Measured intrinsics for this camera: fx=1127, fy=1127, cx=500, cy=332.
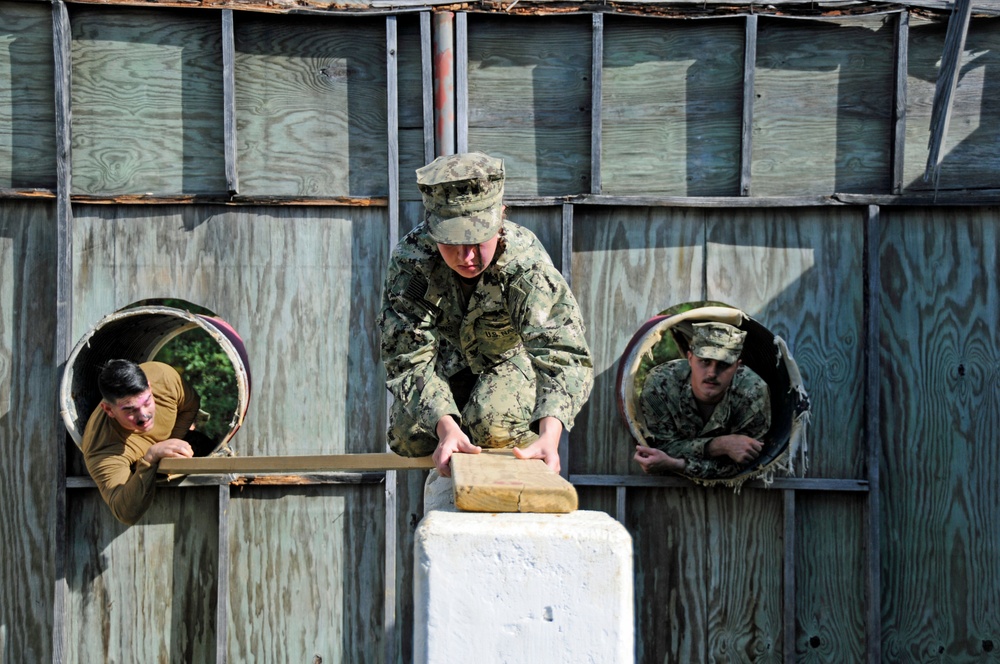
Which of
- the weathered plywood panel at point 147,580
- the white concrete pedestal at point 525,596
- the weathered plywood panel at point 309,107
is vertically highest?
the weathered plywood panel at point 309,107

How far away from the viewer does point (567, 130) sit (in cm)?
565

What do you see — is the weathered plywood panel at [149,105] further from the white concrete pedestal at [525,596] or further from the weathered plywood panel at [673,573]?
the white concrete pedestal at [525,596]

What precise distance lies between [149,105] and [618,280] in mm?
2486

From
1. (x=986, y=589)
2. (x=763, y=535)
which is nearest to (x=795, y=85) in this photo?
(x=763, y=535)

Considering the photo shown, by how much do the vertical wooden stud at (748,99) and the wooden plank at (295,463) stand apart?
2262 mm

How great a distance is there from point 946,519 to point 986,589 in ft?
1.29

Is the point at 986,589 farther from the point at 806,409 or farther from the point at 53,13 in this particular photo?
the point at 53,13

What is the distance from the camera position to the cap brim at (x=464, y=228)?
3.32 meters

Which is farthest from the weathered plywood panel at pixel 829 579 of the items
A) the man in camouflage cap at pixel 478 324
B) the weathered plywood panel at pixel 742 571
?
the man in camouflage cap at pixel 478 324

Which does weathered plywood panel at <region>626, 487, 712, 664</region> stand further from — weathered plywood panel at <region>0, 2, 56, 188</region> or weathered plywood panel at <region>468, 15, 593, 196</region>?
weathered plywood panel at <region>0, 2, 56, 188</region>

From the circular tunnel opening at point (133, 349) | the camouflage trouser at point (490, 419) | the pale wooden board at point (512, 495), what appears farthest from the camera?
the circular tunnel opening at point (133, 349)

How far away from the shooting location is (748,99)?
5527 mm

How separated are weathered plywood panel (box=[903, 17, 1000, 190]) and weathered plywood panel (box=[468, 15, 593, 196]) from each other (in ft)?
5.31

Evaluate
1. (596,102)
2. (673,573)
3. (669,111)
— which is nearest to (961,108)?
(669,111)
